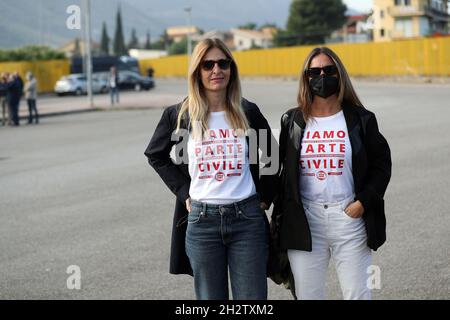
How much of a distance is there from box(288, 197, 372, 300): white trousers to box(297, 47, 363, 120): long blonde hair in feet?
1.74

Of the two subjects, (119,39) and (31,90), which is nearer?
(31,90)

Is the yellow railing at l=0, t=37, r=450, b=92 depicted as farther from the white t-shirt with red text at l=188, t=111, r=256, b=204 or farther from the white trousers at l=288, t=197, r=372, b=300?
the white t-shirt with red text at l=188, t=111, r=256, b=204

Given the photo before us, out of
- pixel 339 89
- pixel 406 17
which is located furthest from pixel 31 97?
pixel 406 17

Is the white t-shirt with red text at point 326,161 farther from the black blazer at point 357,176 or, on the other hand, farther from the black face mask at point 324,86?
the black face mask at point 324,86

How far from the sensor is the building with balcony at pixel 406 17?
82625 millimetres

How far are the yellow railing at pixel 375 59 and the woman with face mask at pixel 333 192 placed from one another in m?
42.6

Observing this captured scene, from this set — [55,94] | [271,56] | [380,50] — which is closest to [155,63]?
[271,56]

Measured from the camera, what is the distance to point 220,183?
12.8 feet

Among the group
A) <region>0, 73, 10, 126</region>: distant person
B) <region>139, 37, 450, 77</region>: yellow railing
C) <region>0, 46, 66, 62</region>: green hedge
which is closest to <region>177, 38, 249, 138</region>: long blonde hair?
<region>0, 73, 10, 126</region>: distant person

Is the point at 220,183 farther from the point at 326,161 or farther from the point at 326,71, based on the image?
the point at 326,71

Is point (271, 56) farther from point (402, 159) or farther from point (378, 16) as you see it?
point (402, 159)

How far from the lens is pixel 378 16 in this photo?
84250 millimetres

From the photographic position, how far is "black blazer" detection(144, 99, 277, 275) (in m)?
4.04

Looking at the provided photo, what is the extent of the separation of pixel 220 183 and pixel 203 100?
46 centimetres
